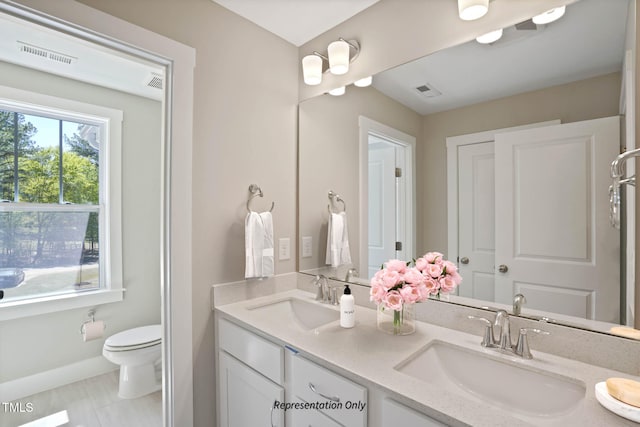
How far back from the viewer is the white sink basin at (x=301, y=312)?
5.02ft

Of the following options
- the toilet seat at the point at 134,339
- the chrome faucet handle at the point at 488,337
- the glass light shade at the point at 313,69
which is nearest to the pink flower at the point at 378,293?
the chrome faucet handle at the point at 488,337

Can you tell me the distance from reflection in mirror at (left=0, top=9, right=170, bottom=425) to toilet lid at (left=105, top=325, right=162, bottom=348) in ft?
0.17

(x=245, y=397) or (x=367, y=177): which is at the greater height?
(x=367, y=177)

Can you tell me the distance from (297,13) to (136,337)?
97.1 inches

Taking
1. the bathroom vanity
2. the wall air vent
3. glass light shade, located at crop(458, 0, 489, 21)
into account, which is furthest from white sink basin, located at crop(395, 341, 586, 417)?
the wall air vent

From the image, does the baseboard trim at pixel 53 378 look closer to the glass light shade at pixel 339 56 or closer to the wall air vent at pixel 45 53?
the wall air vent at pixel 45 53

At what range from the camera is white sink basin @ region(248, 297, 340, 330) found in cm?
153

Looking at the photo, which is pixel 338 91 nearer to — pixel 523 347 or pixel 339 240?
pixel 339 240

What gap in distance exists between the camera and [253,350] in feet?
4.32

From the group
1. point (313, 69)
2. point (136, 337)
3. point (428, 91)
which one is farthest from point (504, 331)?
point (136, 337)

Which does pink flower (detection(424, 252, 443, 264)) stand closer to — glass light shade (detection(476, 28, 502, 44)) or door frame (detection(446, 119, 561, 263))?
door frame (detection(446, 119, 561, 263))

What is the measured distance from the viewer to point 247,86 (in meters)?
1.69

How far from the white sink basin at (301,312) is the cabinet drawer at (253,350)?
151 millimetres

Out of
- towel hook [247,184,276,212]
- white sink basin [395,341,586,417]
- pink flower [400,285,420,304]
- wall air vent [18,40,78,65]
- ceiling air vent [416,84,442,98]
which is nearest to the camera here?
white sink basin [395,341,586,417]
